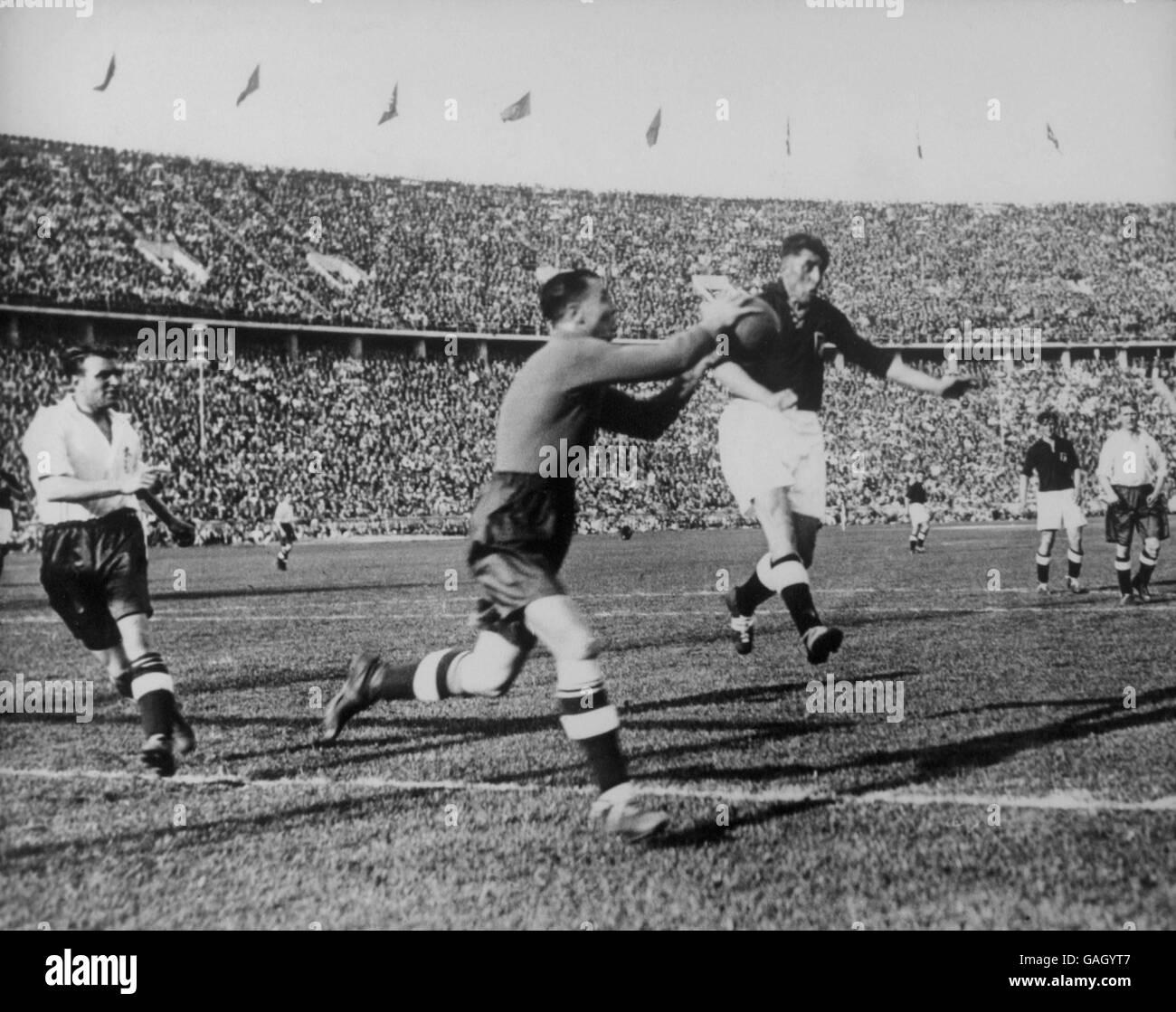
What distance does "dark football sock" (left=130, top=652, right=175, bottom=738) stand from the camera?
411 centimetres

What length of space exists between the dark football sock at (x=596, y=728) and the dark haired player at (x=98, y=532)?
1662 mm

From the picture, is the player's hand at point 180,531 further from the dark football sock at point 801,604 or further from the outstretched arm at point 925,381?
the outstretched arm at point 925,381

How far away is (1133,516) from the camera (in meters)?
7.67

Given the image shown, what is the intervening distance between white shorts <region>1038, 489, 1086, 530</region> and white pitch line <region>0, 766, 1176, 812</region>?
15.4 ft

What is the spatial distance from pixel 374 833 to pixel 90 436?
1.95 m

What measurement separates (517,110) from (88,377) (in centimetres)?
210

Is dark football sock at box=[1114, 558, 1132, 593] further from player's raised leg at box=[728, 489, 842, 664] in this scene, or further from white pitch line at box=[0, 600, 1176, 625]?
player's raised leg at box=[728, 489, 842, 664]

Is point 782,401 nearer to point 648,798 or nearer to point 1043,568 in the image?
point 648,798

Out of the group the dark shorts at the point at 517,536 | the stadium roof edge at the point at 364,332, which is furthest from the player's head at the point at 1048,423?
the dark shorts at the point at 517,536

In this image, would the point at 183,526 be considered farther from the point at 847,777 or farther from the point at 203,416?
the point at 847,777

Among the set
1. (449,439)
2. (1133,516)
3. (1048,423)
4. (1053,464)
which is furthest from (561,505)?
(1133,516)

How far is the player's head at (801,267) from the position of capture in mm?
4848

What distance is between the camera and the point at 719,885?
3002 millimetres

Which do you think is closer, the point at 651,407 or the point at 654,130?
the point at 651,407
